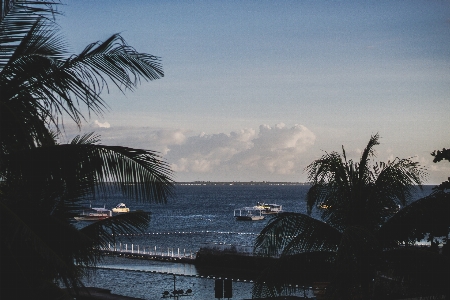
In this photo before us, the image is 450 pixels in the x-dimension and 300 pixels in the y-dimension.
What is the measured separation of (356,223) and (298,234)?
134 cm

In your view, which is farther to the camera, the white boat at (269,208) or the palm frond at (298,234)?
the white boat at (269,208)

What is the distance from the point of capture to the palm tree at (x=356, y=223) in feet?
36.4

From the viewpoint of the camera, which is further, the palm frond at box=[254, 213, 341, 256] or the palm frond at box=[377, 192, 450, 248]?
the palm frond at box=[254, 213, 341, 256]

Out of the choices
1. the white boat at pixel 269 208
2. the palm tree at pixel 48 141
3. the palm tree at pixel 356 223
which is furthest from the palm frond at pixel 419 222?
the white boat at pixel 269 208

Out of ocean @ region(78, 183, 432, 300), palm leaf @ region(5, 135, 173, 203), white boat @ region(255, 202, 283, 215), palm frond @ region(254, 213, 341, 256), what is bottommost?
ocean @ region(78, 183, 432, 300)

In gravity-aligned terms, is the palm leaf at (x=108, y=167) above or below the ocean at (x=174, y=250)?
above

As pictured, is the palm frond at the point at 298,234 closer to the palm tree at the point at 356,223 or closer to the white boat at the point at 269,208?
the palm tree at the point at 356,223

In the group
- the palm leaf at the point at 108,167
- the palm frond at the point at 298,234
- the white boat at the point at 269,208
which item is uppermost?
the palm leaf at the point at 108,167

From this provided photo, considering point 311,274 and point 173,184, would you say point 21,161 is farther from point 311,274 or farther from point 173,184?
point 311,274

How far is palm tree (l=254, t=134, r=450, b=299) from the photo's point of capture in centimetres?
1111

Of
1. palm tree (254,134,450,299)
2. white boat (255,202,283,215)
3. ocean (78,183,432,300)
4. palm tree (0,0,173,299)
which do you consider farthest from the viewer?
white boat (255,202,283,215)

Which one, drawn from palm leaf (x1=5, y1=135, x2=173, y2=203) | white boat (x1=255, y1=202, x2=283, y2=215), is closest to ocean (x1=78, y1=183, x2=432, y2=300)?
palm leaf (x1=5, y1=135, x2=173, y2=203)

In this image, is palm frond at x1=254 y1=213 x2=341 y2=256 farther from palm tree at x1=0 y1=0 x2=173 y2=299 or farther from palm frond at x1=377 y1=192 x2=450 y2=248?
palm tree at x1=0 y1=0 x2=173 y2=299

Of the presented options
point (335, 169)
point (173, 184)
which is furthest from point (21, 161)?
point (335, 169)
